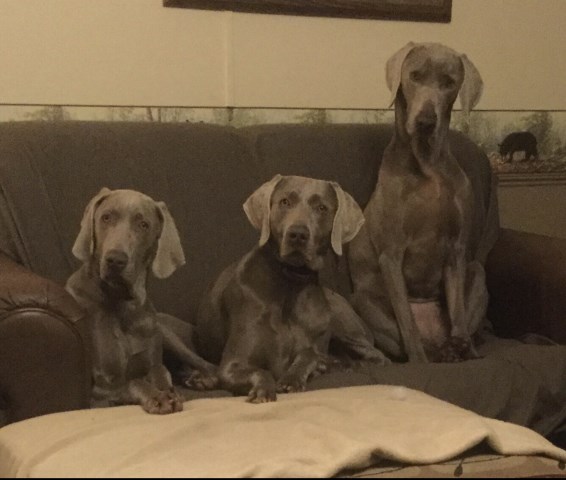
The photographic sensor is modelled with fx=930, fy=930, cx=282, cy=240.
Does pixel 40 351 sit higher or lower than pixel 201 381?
higher

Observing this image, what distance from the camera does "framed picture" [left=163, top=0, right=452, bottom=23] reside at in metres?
3.20

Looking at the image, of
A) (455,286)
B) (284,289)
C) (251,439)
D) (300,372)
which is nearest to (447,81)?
(455,286)

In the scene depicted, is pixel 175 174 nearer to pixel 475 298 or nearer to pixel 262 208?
pixel 262 208

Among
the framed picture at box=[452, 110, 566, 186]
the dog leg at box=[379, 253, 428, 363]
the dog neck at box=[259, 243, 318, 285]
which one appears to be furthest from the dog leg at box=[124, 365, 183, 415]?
the framed picture at box=[452, 110, 566, 186]

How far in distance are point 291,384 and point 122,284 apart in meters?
0.48

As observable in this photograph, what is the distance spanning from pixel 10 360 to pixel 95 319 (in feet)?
1.16

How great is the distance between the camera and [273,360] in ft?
7.92

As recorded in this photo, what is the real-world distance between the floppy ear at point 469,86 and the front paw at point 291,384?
1054mm

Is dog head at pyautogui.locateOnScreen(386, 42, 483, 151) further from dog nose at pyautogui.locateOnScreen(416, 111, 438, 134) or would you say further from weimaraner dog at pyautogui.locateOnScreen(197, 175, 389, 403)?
weimaraner dog at pyautogui.locateOnScreen(197, 175, 389, 403)

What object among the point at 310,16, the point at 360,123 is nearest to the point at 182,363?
the point at 360,123

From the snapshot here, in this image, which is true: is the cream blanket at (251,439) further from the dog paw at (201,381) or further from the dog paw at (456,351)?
the dog paw at (456,351)

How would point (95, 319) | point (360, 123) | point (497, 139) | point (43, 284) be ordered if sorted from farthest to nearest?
point (497, 139), point (360, 123), point (95, 319), point (43, 284)

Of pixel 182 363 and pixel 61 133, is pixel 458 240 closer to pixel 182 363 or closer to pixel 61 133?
pixel 182 363

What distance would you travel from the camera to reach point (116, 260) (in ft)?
7.02
